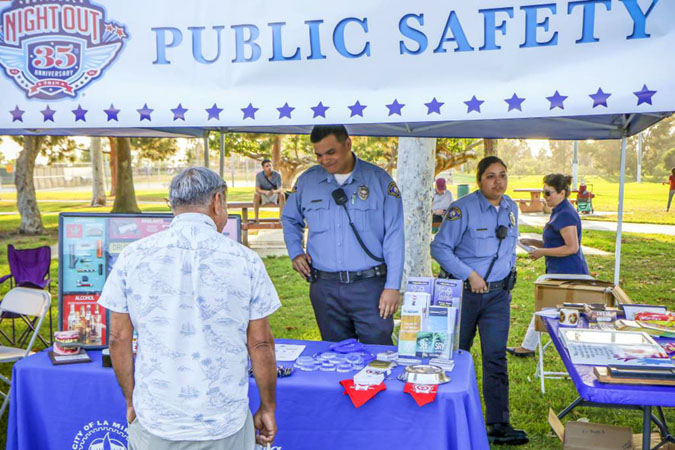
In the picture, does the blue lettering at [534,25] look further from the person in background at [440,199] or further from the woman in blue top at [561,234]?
the person in background at [440,199]

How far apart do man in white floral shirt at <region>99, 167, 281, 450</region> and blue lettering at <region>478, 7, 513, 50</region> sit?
1.09m

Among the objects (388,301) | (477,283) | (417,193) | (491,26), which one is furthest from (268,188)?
(491,26)

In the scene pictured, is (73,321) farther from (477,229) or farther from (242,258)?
(477,229)

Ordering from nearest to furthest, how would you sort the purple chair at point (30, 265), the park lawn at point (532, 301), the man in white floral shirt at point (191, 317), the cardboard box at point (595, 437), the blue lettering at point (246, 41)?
the man in white floral shirt at point (191, 317) → the blue lettering at point (246, 41) → the cardboard box at point (595, 437) → the park lawn at point (532, 301) → the purple chair at point (30, 265)

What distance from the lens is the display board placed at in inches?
117

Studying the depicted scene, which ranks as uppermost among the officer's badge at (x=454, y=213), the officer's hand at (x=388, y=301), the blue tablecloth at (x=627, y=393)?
the officer's badge at (x=454, y=213)

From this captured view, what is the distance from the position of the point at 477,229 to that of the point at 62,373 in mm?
2244

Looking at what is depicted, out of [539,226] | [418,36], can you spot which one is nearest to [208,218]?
[418,36]

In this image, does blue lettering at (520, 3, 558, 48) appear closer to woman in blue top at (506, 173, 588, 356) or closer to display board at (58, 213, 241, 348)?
display board at (58, 213, 241, 348)

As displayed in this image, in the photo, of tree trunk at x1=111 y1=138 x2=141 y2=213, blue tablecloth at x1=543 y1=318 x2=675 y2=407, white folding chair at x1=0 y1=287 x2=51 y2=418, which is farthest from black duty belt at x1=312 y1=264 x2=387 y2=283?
tree trunk at x1=111 y1=138 x2=141 y2=213

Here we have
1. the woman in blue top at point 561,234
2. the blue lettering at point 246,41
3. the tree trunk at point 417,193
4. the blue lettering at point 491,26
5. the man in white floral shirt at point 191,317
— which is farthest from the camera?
the tree trunk at point 417,193

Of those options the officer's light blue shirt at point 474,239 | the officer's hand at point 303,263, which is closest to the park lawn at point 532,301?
the officer's light blue shirt at point 474,239

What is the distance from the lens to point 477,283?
3328 millimetres

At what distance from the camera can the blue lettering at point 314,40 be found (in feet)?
7.47
